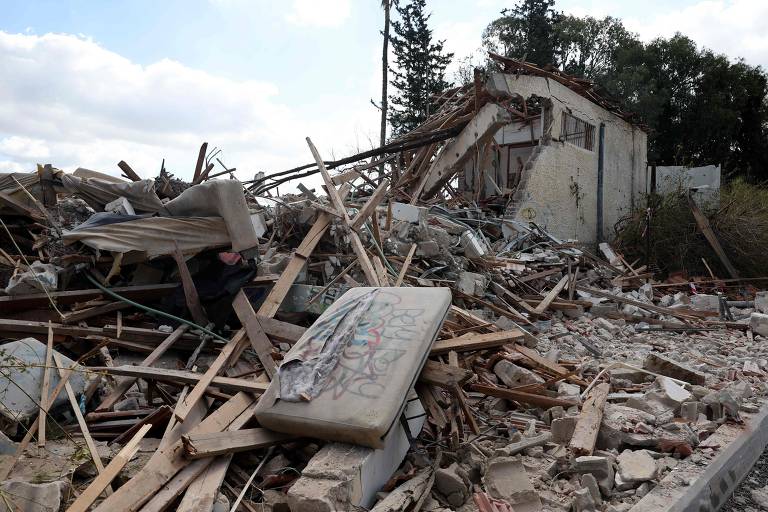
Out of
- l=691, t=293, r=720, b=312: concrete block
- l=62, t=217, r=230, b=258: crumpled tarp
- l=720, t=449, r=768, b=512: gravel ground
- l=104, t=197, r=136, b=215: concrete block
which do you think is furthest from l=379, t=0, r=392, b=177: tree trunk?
l=720, t=449, r=768, b=512: gravel ground

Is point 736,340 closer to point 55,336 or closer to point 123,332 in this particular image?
point 123,332

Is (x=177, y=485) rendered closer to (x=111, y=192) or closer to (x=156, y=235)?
(x=156, y=235)

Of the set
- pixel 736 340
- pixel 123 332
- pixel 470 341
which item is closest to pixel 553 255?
pixel 736 340

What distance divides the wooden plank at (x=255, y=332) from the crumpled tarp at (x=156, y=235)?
2.10 feet

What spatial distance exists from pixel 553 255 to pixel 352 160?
4.42 m

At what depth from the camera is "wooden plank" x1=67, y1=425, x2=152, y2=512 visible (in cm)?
265

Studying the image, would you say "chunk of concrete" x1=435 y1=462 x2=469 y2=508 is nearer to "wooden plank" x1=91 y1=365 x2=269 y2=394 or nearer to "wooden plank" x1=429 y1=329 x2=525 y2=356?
"wooden plank" x1=429 y1=329 x2=525 y2=356

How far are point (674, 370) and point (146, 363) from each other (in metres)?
4.76

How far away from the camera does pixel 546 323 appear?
779 centimetres

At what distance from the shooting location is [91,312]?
16.2 ft

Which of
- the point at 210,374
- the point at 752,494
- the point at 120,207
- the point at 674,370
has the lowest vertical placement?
the point at 752,494

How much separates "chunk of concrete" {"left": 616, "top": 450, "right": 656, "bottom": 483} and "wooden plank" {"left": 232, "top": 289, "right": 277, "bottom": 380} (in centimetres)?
Result: 253

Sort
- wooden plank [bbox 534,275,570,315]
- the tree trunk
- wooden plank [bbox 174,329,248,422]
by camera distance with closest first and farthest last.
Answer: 1. wooden plank [bbox 174,329,248,422]
2. wooden plank [bbox 534,275,570,315]
3. the tree trunk

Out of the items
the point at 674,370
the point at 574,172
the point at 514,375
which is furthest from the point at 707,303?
the point at 514,375
